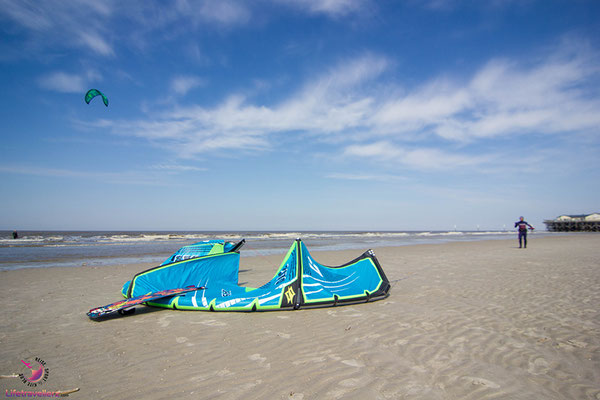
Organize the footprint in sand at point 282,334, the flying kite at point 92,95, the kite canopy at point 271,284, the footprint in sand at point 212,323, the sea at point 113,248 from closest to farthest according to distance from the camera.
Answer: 1. the footprint in sand at point 282,334
2. the footprint in sand at point 212,323
3. the kite canopy at point 271,284
4. the flying kite at point 92,95
5. the sea at point 113,248

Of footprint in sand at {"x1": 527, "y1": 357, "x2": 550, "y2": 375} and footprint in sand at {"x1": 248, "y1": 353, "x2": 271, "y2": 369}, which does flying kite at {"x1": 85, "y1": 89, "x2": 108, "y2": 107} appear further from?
footprint in sand at {"x1": 527, "y1": 357, "x2": 550, "y2": 375}

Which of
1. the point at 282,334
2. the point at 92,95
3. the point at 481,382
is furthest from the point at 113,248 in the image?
the point at 481,382

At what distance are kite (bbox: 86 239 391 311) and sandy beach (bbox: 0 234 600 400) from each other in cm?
19

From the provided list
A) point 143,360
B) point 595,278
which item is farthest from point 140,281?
point 595,278

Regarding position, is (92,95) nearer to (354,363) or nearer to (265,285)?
(265,285)

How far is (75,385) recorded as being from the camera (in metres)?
2.82

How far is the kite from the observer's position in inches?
203

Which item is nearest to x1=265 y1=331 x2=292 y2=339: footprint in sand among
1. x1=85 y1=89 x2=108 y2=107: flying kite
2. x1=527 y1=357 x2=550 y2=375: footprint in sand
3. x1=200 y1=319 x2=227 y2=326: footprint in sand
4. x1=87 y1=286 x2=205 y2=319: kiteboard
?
x1=200 y1=319 x2=227 y2=326: footprint in sand

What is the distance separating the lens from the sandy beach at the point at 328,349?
2734 millimetres

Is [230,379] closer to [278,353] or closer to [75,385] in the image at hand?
[278,353]

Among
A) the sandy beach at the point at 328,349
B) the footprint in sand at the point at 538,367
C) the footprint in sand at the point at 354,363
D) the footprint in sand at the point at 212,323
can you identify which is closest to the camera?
the sandy beach at the point at 328,349

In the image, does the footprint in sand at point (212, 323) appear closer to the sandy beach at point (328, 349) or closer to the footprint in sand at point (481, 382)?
the sandy beach at point (328, 349)

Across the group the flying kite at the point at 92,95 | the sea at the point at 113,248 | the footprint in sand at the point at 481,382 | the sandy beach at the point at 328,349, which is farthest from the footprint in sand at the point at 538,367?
the sea at the point at 113,248

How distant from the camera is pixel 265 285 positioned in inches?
231
